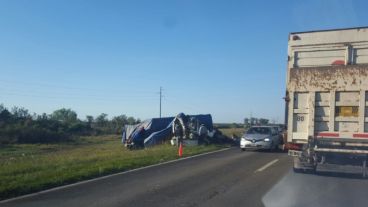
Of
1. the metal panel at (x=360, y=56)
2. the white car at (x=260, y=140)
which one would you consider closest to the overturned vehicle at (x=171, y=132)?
the white car at (x=260, y=140)

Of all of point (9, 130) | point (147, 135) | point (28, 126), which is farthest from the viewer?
point (28, 126)

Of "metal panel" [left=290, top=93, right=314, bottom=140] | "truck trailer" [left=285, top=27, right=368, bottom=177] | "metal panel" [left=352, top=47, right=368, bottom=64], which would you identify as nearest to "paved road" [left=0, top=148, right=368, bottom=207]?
"truck trailer" [left=285, top=27, right=368, bottom=177]

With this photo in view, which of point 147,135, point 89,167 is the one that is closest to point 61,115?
point 147,135

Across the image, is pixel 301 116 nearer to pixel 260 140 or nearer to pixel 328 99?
pixel 328 99

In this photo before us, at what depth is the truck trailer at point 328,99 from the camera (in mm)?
11523

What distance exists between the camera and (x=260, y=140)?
23781mm

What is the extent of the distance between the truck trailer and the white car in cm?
1118

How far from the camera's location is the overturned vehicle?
29.3 m

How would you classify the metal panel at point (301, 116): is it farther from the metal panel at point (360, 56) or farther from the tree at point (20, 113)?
the tree at point (20, 113)

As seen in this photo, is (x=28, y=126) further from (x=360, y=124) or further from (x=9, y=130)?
(x=360, y=124)

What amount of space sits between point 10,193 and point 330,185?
24.2ft

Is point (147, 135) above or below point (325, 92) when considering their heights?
below

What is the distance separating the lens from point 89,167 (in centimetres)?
1431

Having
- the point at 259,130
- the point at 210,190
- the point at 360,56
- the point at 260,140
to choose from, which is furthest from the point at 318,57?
the point at 259,130
